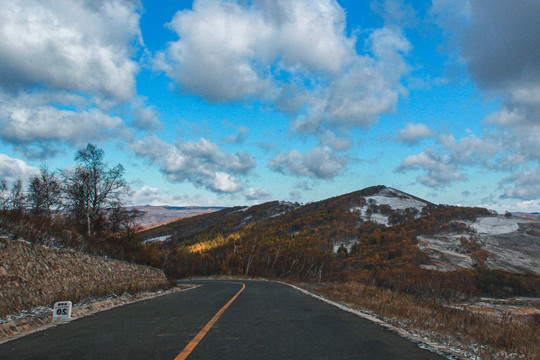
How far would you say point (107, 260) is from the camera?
1662cm

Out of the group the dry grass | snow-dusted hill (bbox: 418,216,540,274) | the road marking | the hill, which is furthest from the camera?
snow-dusted hill (bbox: 418,216,540,274)

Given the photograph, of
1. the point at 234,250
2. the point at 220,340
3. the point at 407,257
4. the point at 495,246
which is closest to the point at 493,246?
the point at 495,246

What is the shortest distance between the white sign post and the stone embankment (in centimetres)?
95

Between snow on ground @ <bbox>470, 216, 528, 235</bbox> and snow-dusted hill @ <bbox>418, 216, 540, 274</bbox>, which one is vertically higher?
snow on ground @ <bbox>470, 216, 528, 235</bbox>

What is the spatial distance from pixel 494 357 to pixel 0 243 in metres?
10.9

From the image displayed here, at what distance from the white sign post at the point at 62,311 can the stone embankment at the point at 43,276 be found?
949 millimetres

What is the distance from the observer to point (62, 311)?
7.72m

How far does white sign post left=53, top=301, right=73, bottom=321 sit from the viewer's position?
758 cm

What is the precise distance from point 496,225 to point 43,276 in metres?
208

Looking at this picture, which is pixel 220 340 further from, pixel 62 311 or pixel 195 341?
pixel 62 311

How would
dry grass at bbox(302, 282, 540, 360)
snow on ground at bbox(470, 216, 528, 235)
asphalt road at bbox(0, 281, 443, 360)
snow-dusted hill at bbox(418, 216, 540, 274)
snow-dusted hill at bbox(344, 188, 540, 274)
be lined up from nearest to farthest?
asphalt road at bbox(0, 281, 443, 360) < dry grass at bbox(302, 282, 540, 360) < snow-dusted hill at bbox(418, 216, 540, 274) < snow-dusted hill at bbox(344, 188, 540, 274) < snow on ground at bbox(470, 216, 528, 235)

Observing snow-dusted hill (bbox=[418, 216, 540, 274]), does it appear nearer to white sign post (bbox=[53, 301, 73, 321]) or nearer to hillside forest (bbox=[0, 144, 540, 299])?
hillside forest (bbox=[0, 144, 540, 299])

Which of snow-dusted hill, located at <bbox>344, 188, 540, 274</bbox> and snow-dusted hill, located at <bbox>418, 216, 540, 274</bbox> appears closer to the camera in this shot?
snow-dusted hill, located at <bbox>418, 216, 540, 274</bbox>

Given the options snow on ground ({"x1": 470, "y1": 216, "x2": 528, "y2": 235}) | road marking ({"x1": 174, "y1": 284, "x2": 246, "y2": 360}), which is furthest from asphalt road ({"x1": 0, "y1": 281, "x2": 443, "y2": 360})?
snow on ground ({"x1": 470, "y1": 216, "x2": 528, "y2": 235})
